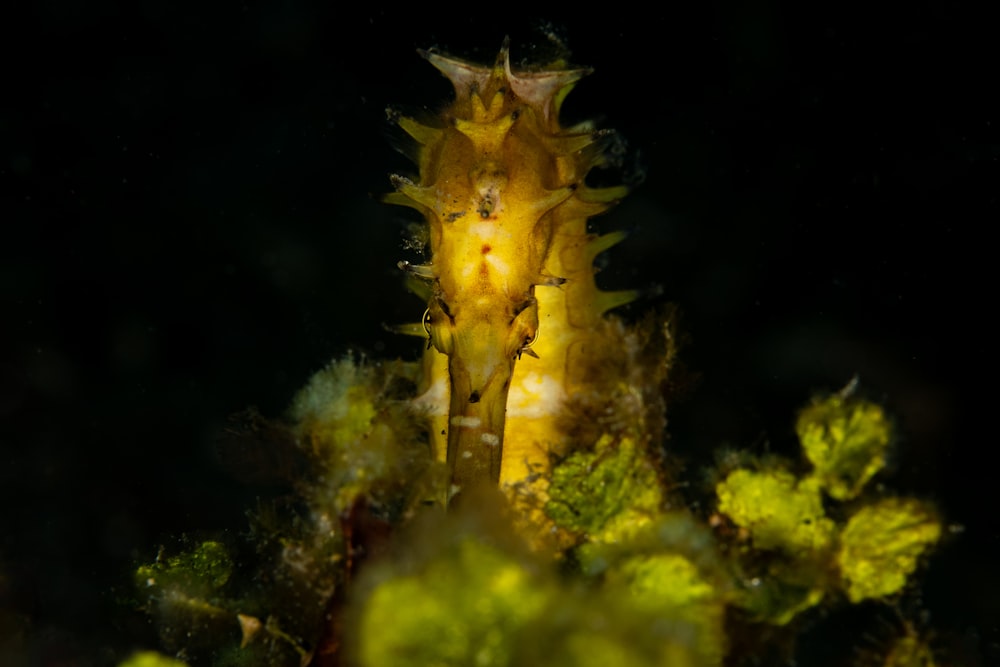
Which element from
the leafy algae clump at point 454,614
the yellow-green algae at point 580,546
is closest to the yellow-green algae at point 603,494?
the yellow-green algae at point 580,546

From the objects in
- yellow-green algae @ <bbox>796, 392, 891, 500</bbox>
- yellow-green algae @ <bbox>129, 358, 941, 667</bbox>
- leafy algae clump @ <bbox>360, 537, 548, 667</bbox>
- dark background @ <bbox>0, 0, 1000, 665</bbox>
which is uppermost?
dark background @ <bbox>0, 0, 1000, 665</bbox>

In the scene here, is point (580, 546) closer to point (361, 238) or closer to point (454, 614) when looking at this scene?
point (454, 614)

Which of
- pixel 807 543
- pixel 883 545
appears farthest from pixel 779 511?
pixel 883 545

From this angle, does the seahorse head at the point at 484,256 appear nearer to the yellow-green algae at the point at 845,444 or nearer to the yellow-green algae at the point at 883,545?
the yellow-green algae at the point at 845,444

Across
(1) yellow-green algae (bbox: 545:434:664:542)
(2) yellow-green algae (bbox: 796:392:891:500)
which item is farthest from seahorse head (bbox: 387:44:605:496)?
(2) yellow-green algae (bbox: 796:392:891:500)

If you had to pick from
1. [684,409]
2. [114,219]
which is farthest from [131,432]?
[684,409]

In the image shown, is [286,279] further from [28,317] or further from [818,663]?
[818,663]

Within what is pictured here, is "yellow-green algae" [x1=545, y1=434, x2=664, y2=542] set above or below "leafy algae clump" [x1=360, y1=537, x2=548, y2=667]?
above

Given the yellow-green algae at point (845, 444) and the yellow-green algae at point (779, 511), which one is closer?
the yellow-green algae at point (779, 511)

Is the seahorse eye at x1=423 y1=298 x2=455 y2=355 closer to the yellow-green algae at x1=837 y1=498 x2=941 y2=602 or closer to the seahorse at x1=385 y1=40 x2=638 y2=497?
the seahorse at x1=385 y1=40 x2=638 y2=497
